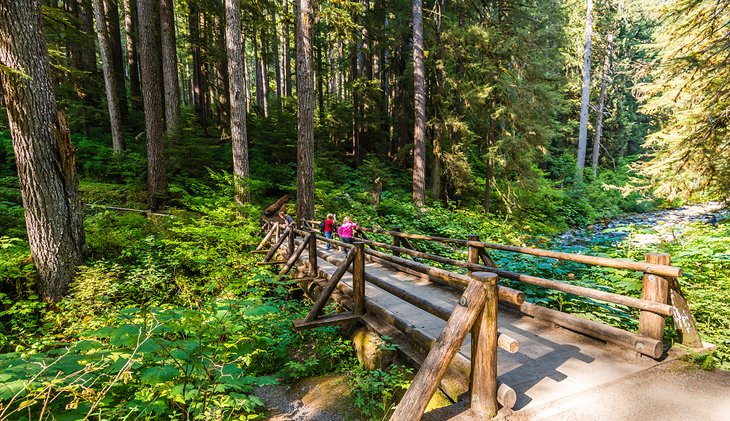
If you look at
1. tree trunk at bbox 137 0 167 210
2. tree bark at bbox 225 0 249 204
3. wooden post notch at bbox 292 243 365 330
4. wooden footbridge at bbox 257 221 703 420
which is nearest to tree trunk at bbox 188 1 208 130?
tree trunk at bbox 137 0 167 210

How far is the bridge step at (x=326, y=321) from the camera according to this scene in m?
5.24

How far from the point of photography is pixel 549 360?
150 inches

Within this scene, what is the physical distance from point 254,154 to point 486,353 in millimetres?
17539

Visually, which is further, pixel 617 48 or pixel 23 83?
pixel 617 48

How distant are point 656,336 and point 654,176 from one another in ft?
22.9

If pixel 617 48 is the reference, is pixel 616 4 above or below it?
above

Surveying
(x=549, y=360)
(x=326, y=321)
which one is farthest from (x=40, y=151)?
(x=549, y=360)

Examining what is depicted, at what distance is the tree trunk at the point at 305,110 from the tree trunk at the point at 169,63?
6372 millimetres

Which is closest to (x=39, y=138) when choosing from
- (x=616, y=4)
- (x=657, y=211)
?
(x=657, y=211)

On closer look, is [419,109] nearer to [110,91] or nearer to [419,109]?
[419,109]

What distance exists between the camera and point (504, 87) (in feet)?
53.4

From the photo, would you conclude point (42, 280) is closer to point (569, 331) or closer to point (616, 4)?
point (569, 331)

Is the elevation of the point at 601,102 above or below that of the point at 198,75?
below

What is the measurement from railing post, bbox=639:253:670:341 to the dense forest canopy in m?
1.13
